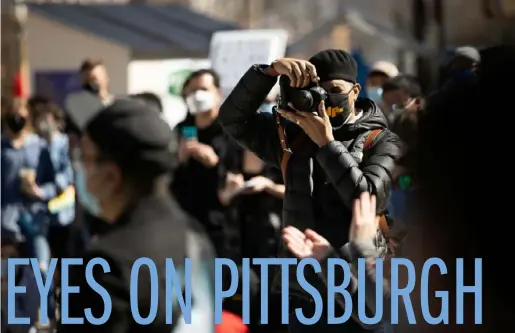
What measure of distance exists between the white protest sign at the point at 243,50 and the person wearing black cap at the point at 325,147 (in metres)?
4.33

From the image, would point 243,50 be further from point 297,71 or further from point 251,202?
point 297,71

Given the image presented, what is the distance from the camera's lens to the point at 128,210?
3.23 metres

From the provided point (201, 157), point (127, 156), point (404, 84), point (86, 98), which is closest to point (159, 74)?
point (86, 98)

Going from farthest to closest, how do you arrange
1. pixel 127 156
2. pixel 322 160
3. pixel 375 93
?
pixel 375 93, pixel 322 160, pixel 127 156

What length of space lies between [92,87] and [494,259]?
633 centimetres

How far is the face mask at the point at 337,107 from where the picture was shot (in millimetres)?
4363

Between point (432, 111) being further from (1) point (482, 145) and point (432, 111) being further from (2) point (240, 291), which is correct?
(2) point (240, 291)

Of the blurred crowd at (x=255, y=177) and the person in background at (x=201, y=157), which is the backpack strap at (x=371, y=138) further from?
the person in background at (x=201, y=157)

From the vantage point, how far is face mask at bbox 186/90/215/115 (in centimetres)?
721

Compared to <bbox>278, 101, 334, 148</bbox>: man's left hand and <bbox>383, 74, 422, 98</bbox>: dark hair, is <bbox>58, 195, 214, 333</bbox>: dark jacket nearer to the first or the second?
<bbox>278, 101, 334, 148</bbox>: man's left hand

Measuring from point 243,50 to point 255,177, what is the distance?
2464 mm

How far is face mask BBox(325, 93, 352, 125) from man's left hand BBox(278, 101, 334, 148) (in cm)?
7

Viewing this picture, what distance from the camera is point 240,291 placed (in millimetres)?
5031

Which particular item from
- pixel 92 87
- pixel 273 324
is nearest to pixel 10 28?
pixel 92 87
